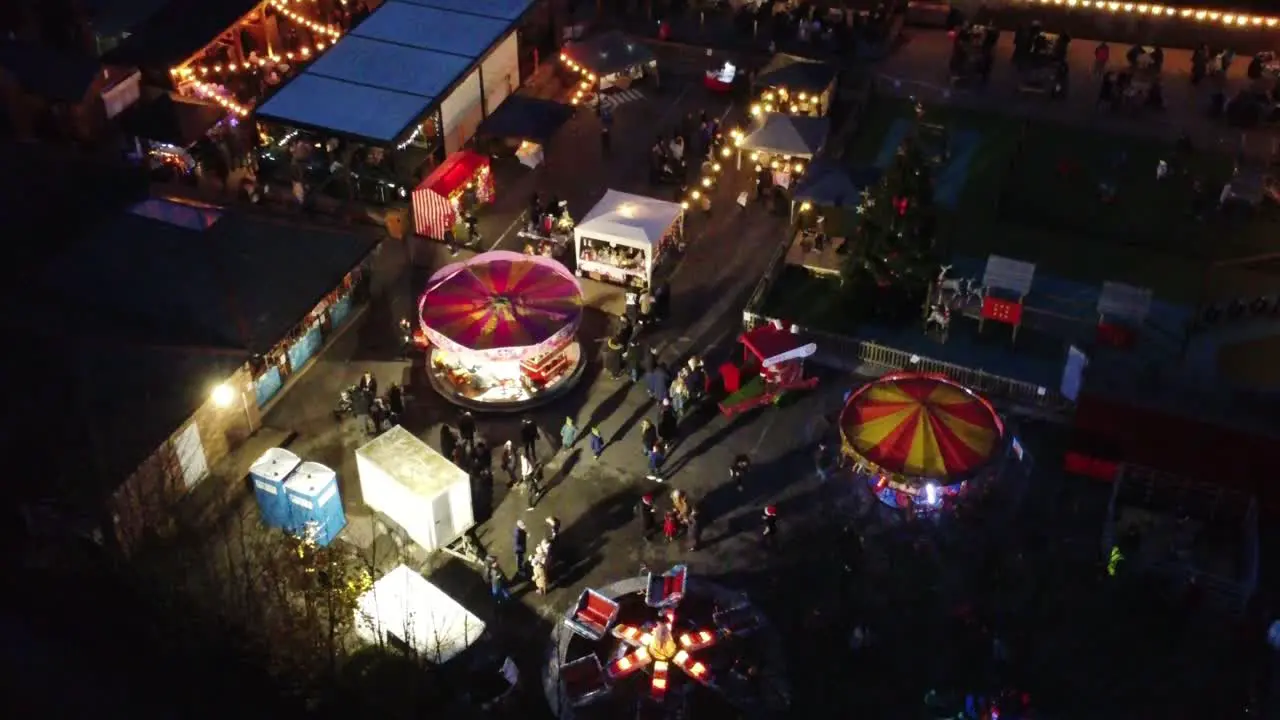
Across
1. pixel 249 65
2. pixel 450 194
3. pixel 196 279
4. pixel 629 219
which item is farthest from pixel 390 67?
pixel 196 279

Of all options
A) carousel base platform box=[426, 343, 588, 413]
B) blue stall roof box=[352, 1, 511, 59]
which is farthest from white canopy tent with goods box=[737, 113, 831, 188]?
carousel base platform box=[426, 343, 588, 413]

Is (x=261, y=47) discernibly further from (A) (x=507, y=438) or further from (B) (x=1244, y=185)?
(B) (x=1244, y=185)

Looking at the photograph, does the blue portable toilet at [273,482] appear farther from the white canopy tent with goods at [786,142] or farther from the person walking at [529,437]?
the white canopy tent with goods at [786,142]

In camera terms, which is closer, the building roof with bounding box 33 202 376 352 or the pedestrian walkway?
the building roof with bounding box 33 202 376 352

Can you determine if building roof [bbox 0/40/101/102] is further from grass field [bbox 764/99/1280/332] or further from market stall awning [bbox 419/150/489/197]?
grass field [bbox 764/99/1280/332]

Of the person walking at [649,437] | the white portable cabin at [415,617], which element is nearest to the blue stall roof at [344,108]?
the person walking at [649,437]

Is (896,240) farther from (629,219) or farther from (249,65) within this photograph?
(249,65)
